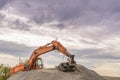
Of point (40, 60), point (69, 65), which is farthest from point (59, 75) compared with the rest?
point (40, 60)

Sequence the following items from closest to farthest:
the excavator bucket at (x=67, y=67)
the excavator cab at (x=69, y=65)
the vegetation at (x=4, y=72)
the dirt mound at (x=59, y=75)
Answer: the dirt mound at (x=59, y=75)
the excavator cab at (x=69, y=65)
the excavator bucket at (x=67, y=67)
the vegetation at (x=4, y=72)

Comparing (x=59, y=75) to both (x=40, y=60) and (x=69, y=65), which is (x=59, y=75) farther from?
(x=40, y=60)

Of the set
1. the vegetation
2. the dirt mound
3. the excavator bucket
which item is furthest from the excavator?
the vegetation

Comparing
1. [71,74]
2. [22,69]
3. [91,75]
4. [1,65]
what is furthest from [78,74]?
[1,65]

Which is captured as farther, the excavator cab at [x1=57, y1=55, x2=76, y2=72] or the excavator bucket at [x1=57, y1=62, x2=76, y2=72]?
the excavator bucket at [x1=57, y1=62, x2=76, y2=72]

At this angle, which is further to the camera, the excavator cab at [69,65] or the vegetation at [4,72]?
the vegetation at [4,72]

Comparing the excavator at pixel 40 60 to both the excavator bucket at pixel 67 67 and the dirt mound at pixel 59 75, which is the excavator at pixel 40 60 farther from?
the dirt mound at pixel 59 75

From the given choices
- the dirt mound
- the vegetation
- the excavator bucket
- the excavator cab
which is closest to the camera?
the dirt mound

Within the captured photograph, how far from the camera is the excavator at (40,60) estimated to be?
113 feet

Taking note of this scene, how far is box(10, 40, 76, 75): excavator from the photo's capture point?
1358 inches

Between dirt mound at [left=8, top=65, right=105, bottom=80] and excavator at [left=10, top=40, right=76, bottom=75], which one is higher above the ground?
excavator at [left=10, top=40, right=76, bottom=75]

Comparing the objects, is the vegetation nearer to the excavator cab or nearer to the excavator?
the excavator

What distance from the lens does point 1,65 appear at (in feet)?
217

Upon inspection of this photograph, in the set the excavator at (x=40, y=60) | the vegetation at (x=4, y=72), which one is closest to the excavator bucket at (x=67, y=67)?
the excavator at (x=40, y=60)
